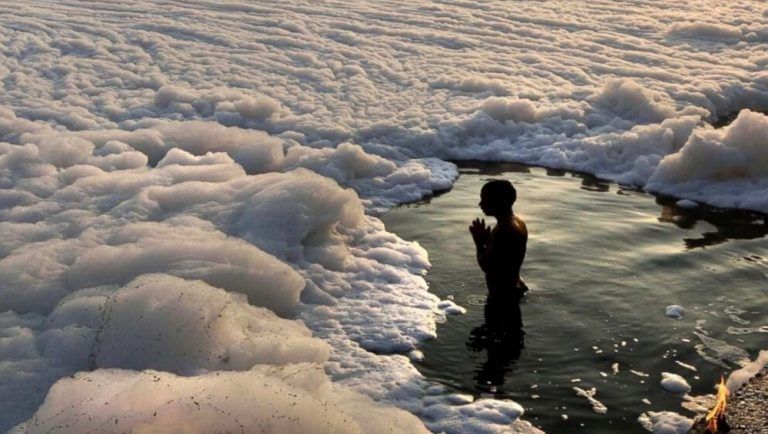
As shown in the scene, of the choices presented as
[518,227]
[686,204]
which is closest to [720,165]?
[686,204]

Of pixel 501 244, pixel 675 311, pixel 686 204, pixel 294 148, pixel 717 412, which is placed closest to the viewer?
pixel 717 412

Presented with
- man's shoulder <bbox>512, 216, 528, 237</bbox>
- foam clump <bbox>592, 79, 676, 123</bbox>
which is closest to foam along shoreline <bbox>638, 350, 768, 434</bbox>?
man's shoulder <bbox>512, 216, 528, 237</bbox>

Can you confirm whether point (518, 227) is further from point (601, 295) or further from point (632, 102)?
point (632, 102)

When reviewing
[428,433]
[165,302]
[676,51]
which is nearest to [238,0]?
[676,51]

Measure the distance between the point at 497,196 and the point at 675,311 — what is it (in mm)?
1475

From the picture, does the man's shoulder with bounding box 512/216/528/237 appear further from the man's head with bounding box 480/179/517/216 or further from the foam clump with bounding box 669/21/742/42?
the foam clump with bounding box 669/21/742/42

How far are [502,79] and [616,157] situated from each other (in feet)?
9.81

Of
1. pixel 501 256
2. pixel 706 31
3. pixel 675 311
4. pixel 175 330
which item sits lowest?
pixel 175 330

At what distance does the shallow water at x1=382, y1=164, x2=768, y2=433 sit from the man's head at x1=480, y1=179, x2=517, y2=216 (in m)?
0.69

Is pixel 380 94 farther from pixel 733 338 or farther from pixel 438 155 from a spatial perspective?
pixel 733 338

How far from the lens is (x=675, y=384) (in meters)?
5.30

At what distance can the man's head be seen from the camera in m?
6.31

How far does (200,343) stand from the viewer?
5293 mm

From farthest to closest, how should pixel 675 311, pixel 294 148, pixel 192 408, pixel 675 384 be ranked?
pixel 294 148 → pixel 675 311 → pixel 675 384 → pixel 192 408
